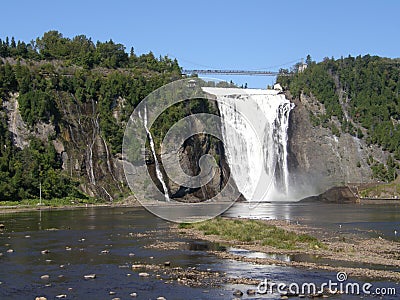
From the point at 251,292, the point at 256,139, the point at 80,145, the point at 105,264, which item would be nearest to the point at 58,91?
the point at 80,145

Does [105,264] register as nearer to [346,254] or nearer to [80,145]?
[346,254]

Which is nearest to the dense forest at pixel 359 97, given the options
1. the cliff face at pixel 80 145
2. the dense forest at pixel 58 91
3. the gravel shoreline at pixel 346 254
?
the dense forest at pixel 58 91

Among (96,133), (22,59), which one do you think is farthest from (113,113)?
(22,59)

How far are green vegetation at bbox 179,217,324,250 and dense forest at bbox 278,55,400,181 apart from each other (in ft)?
254

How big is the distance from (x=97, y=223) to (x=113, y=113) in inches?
2207

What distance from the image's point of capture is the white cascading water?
11319 cm

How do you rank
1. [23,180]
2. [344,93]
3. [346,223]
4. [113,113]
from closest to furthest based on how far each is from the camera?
1. [346,223]
2. [23,180]
3. [113,113]
4. [344,93]

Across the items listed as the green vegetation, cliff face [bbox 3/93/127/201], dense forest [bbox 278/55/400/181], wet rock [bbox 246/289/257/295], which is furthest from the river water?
dense forest [bbox 278/55/400/181]

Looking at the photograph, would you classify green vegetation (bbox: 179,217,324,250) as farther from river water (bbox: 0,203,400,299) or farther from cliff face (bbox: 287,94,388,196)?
cliff face (bbox: 287,94,388,196)

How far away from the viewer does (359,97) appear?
134m

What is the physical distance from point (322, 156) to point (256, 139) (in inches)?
585

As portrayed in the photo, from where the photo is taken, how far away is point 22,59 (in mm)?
116188

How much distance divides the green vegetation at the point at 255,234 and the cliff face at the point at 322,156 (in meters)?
69.6

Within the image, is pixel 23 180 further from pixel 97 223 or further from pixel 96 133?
pixel 97 223
